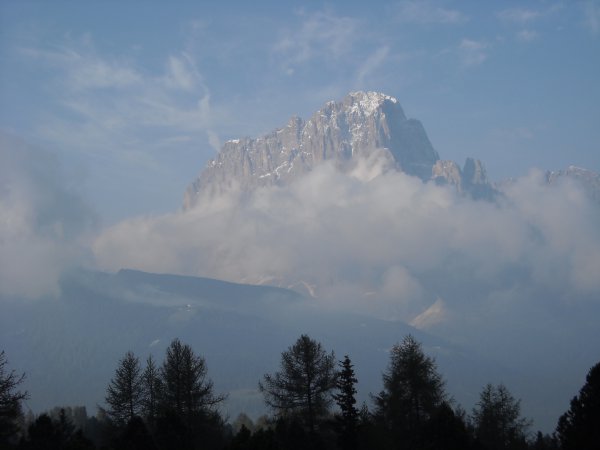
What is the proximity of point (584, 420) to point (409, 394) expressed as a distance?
17566 mm

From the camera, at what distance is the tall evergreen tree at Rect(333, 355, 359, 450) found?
4744 cm

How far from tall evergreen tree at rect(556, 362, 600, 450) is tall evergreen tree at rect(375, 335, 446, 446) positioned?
46.0ft

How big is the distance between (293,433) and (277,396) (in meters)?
4.08

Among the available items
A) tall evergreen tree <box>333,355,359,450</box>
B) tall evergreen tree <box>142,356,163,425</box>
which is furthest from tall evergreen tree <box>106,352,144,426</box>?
tall evergreen tree <box>333,355,359,450</box>

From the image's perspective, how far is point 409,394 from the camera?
179ft

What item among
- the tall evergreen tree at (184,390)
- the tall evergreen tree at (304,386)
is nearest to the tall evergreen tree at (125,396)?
the tall evergreen tree at (184,390)

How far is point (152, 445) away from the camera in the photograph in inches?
1631

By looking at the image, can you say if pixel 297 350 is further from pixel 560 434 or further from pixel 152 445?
pixel 560 434

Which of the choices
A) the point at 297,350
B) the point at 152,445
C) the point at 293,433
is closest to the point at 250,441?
the point at 152,445

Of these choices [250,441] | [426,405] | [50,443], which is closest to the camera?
[250,441]

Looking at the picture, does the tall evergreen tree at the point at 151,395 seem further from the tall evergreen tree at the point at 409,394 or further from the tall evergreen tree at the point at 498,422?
the tall evergreen tree at the point at 498,422

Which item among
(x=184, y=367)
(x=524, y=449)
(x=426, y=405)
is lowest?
(x=524, y=449)

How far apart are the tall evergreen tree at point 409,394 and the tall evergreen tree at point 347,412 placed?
18.0 feet

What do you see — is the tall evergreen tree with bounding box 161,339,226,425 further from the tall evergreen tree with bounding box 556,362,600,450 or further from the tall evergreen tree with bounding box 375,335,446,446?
the tall evergreen tree with bounding box 556,362,600,450
